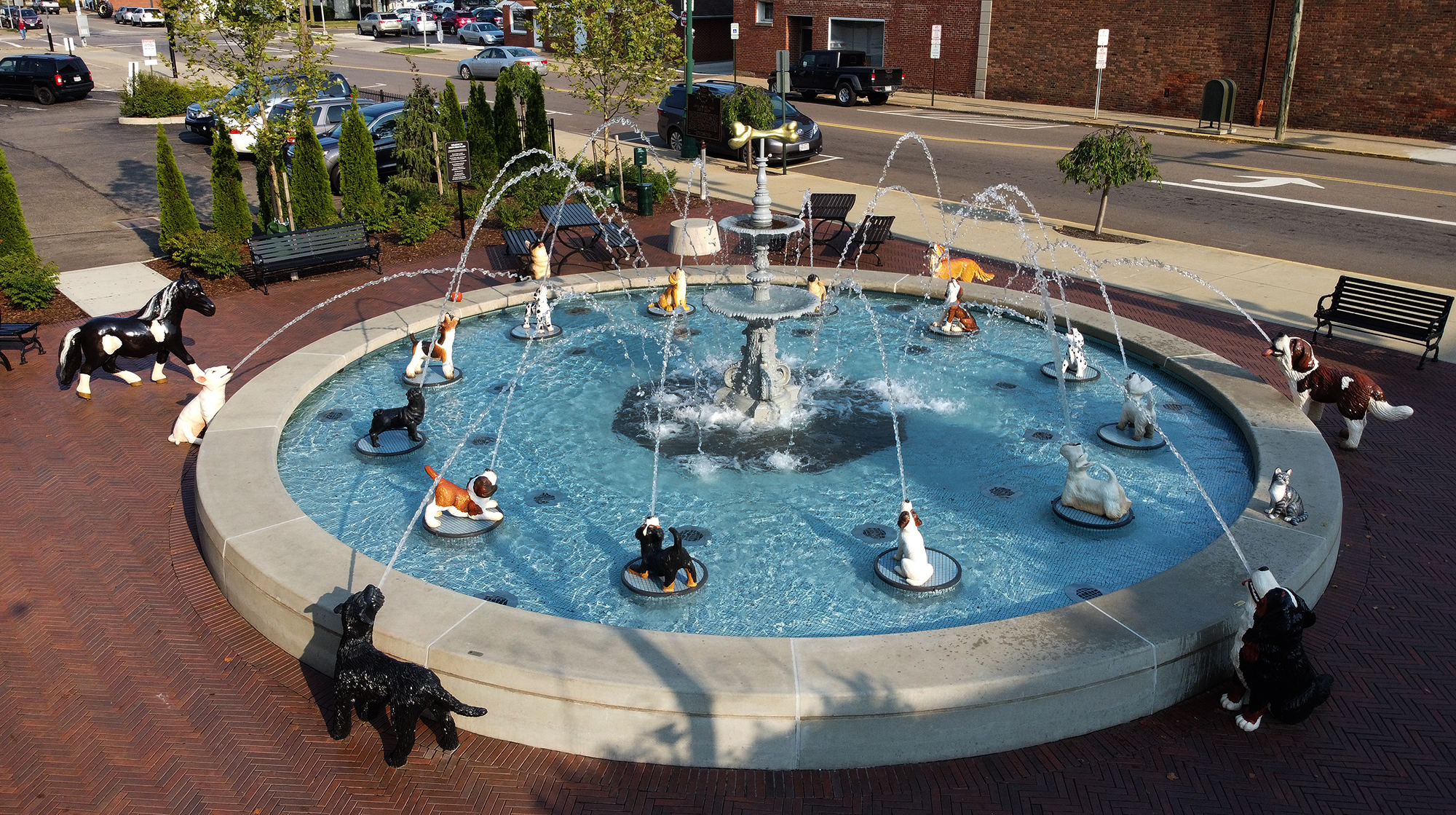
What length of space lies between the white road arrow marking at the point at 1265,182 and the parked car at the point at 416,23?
51225 mm

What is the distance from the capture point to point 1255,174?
2614 centimetres

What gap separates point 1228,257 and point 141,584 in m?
17.2

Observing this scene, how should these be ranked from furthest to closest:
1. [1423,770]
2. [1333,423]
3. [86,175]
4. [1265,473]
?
[86,175] < [1333,423] < [1265,473] < [1423,770]

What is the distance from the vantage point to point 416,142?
894 inches

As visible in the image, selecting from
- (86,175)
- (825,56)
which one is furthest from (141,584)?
(825,56)

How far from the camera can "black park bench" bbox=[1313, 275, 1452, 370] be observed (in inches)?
520

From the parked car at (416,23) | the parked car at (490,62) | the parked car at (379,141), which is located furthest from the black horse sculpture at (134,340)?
→ the parked car at (416,23)

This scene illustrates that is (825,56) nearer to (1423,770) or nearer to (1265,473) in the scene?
(1265,473)

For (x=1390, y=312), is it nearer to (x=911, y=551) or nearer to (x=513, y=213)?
(x=911, y=551)

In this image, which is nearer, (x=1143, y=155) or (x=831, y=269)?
(x=831, y=269)

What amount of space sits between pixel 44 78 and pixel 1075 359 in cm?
4145

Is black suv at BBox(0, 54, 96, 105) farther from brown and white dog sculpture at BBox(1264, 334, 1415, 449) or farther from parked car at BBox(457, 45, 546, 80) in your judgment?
brown and white dog sculpture at BBox(1264, 334, 1415, 449)

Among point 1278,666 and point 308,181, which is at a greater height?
point 308,181

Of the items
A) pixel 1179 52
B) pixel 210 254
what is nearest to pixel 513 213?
pixel 210 254
